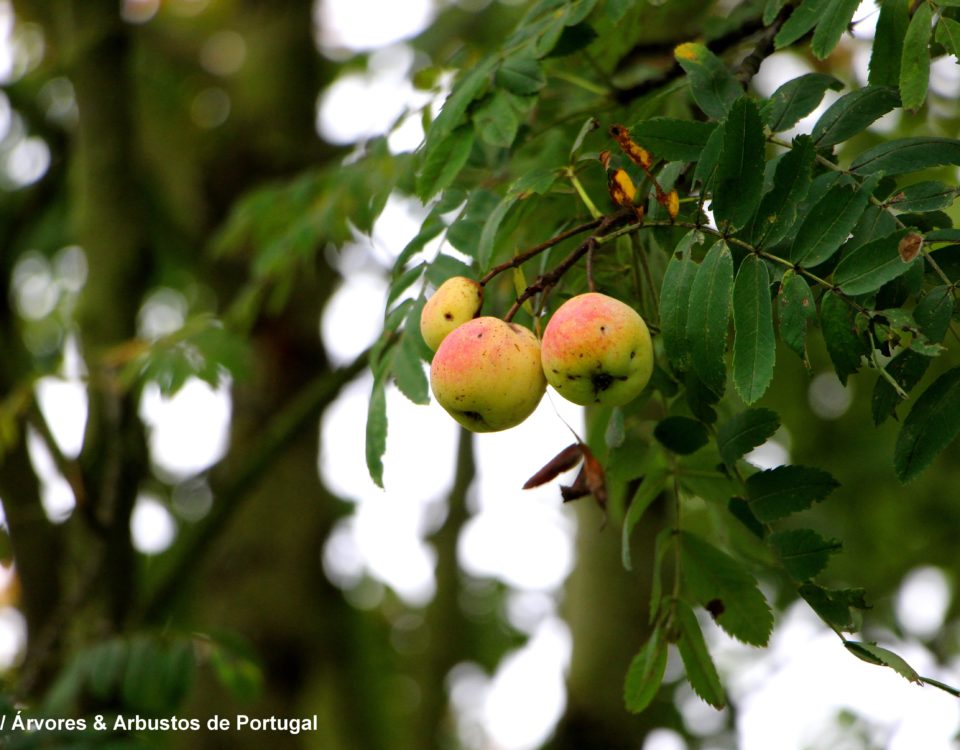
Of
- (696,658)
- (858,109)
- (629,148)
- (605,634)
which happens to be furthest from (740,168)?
(605,634)

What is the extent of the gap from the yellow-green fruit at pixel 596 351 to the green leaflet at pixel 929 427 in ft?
1.32

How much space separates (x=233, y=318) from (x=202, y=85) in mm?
3338

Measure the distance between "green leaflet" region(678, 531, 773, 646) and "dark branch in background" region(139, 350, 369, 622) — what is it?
5.73 ft

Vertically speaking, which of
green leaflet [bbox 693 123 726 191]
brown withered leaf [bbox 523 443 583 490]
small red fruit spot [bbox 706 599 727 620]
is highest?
green leaflet [bbox 693 123 726 191]

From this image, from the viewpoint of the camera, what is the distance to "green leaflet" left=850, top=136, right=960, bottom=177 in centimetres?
152

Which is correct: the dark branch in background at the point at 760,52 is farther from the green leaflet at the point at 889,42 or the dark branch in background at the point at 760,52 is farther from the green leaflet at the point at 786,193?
the green leaflet at the point at 786,193

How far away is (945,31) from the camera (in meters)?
1.56

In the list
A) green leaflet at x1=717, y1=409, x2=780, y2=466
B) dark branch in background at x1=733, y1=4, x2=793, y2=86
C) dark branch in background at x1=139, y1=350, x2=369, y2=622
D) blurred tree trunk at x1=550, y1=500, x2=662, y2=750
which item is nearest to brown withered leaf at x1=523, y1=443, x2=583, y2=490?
green leaflet at x1=717, y1=409, x2=780, y2=466

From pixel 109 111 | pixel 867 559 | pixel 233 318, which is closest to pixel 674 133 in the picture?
pixel 233 318

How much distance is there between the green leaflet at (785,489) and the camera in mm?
1601

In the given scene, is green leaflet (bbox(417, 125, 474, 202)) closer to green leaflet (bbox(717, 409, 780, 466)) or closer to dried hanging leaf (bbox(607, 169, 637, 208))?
dried hanging leaf (bbox(607, 169, 637, 208))

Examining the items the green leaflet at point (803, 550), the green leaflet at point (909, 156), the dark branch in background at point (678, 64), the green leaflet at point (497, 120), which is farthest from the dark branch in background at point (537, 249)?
the dark branch in background at point (678, 64)

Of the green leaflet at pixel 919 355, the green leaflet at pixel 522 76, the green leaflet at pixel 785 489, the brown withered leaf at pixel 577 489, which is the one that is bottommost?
the green leaflet at pixel 785 489

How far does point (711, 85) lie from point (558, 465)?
668 millimetres
